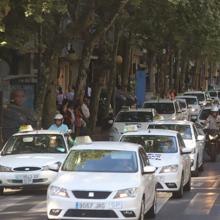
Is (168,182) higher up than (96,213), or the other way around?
(96,213)

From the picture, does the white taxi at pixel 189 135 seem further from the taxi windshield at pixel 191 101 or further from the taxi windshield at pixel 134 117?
the taxi windshield at pixel 191 101

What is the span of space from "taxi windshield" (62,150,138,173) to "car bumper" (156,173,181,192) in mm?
2853

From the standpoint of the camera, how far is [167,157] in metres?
15.3

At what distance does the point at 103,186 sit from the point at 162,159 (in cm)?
453

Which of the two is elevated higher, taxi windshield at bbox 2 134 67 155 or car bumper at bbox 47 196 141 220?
taxi windshield at bbox 2 134 67 155

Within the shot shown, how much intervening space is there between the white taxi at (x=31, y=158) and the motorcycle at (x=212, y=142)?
9049 millimetres

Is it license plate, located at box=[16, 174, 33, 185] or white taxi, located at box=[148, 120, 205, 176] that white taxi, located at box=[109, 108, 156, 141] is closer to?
white taxi, located at box=[148, 120, 205, 176]

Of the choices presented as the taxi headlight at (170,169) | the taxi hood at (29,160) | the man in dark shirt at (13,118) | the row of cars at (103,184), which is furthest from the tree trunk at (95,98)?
the row of cars at (103,184)

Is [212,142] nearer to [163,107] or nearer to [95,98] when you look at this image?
[95,98]

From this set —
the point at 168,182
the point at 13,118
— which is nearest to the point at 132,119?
the point at 13,118

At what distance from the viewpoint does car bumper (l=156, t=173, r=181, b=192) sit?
1480 centimetres

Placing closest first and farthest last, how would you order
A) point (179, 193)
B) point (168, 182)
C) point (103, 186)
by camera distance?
point (103, 186)
point (168, 182)
point (179, 193)

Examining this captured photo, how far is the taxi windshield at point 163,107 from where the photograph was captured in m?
31.9

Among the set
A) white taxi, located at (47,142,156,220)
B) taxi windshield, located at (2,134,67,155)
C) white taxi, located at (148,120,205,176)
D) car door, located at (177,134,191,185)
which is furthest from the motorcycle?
white taxi, located at (47,142,156,220)
